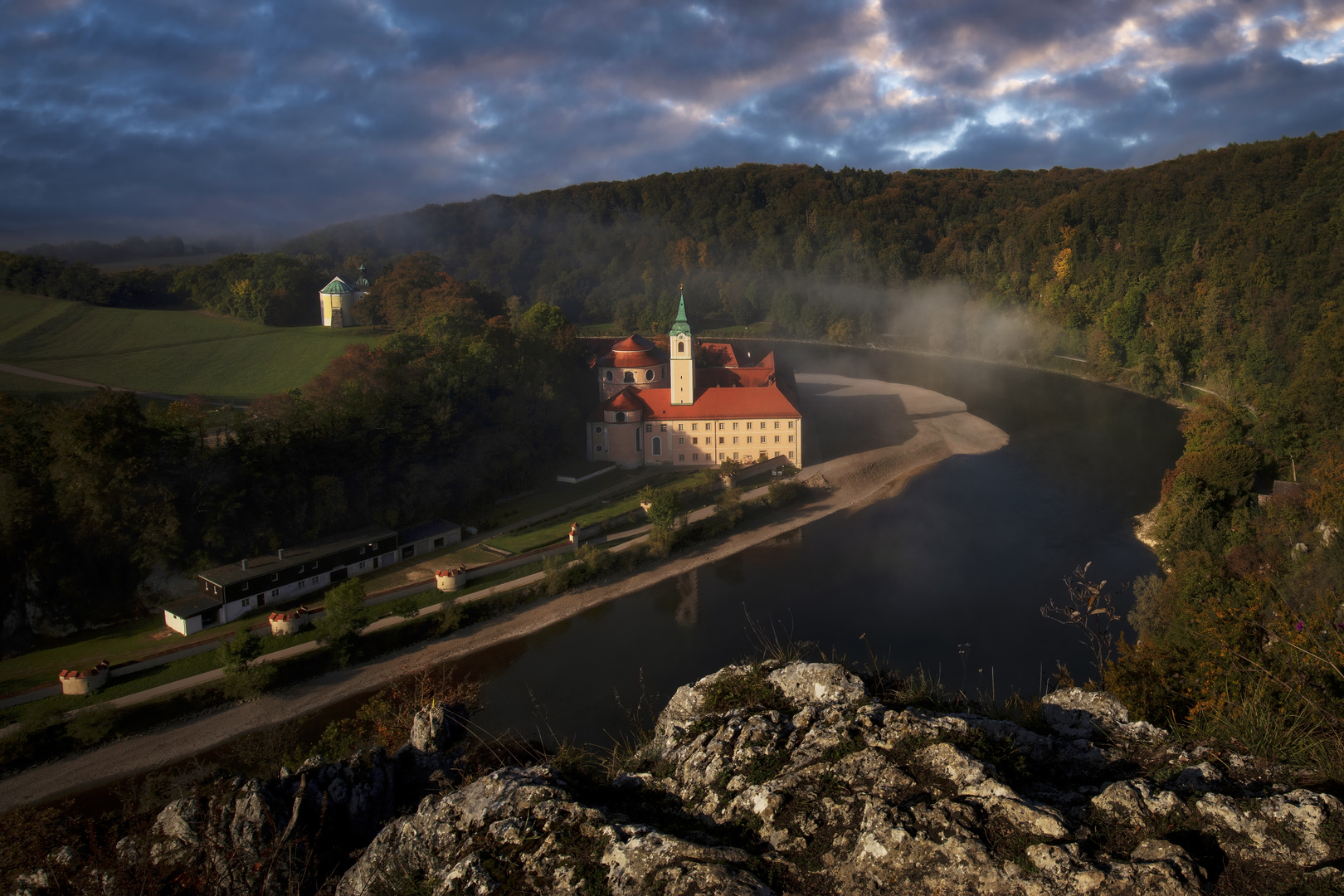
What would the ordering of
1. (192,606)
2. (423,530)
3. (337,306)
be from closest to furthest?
(192,606) < (423,530) < (337,306)

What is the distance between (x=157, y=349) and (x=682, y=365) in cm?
2143

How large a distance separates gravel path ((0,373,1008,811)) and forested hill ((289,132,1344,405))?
746 inches

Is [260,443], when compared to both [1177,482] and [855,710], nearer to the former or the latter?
[855,710]

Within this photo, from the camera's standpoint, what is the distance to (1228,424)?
27.4m

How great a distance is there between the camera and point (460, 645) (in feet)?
63.0

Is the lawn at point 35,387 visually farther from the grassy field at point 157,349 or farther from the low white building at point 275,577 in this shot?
the low white building at point 275,577

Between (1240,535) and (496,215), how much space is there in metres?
86.5

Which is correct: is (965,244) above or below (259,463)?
above

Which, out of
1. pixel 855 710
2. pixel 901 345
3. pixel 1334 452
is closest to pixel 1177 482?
pixel 1334 452

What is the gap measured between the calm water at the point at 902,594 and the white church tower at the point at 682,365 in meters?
6.09

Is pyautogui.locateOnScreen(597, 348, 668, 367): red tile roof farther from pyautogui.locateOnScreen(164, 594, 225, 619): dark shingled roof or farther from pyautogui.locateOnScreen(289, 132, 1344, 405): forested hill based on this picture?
pyautogui.locateOnScreen(289, 132, 1344, 405): forested hill

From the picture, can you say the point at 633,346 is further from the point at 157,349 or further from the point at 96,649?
the point at 96,649

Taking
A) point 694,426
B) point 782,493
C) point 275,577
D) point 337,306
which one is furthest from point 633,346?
point 275,577

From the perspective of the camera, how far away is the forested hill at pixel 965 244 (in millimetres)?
44250
